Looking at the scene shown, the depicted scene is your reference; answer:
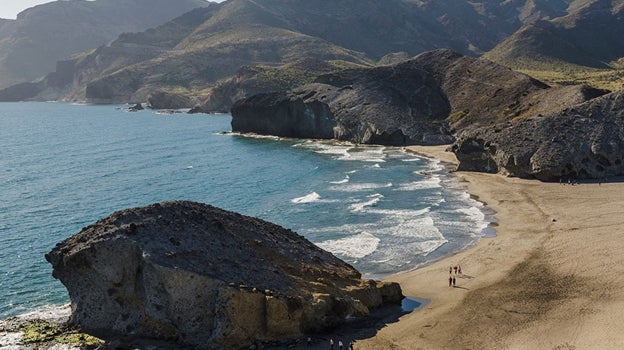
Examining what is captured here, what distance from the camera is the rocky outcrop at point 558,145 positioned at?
7500 centimetres

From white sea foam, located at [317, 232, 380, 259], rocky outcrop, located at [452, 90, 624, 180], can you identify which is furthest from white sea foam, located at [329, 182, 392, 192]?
white sea foam, located at [317, 232, 380, 259]

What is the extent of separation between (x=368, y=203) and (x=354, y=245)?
1610 centimetres

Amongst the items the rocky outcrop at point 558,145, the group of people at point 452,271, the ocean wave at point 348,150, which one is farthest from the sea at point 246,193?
the rocky outcrop at point 558,145

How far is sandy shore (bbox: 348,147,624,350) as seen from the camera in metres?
33.2

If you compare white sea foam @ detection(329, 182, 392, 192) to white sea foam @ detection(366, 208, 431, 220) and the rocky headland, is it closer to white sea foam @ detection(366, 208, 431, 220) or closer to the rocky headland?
white sea foam @ detection(366, 208, 431, 220)

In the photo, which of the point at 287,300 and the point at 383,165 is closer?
the point at 287,300

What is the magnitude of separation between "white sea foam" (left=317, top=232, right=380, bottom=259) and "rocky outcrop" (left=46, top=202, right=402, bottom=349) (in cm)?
1311

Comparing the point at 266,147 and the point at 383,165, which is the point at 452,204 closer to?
the point at 383,165

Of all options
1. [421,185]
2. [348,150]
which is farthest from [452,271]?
[348,150]

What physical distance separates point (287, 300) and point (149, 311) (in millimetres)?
8466

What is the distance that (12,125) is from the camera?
613ft

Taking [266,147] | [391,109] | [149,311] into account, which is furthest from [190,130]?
[149,311]

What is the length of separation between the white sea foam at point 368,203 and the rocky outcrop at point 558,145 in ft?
71.7

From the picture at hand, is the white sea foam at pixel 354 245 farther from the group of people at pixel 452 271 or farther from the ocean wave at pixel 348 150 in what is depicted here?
the ocean wave at pixel 348 150
